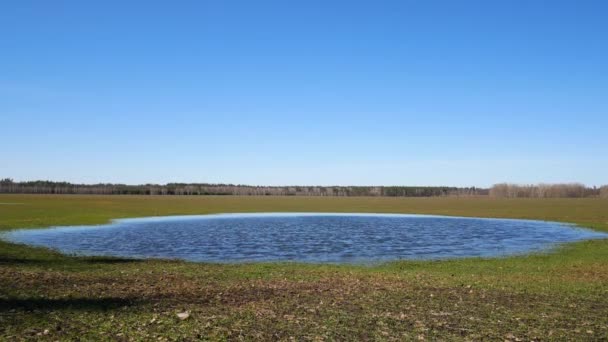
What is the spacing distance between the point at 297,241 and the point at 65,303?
28.9 meters

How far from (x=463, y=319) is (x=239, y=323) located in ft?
18.0

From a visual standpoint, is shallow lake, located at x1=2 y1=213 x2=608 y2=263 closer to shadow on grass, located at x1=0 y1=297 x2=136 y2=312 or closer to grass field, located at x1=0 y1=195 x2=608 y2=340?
grass field, located at x1=0 y1=195 x2=608 y2=340

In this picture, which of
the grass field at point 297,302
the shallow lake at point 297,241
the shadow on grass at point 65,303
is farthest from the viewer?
the shallow lake at point 297,241

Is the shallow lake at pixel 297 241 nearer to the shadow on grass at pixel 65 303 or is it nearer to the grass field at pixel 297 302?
the grass field at pixel 297 302

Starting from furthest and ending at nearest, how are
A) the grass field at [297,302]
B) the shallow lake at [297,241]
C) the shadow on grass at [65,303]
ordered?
the shallow lake at [297,241]
the shadow on grass at [65,303]
the grass field at [297,302]

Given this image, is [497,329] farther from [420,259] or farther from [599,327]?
[420,259]

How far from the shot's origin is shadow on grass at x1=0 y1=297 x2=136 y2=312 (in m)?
14.1

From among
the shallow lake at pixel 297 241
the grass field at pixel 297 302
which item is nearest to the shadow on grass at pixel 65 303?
the grass field at pixel 297 302

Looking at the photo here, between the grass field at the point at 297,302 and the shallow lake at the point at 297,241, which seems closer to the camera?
the grass field at the point at 297,302

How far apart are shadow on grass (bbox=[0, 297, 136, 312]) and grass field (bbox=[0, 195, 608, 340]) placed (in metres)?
0.03

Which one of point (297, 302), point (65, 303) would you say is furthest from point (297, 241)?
point (65, 303)

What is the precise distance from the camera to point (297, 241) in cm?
4300

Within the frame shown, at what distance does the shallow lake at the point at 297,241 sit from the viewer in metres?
33.9

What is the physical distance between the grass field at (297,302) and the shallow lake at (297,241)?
8241mm
